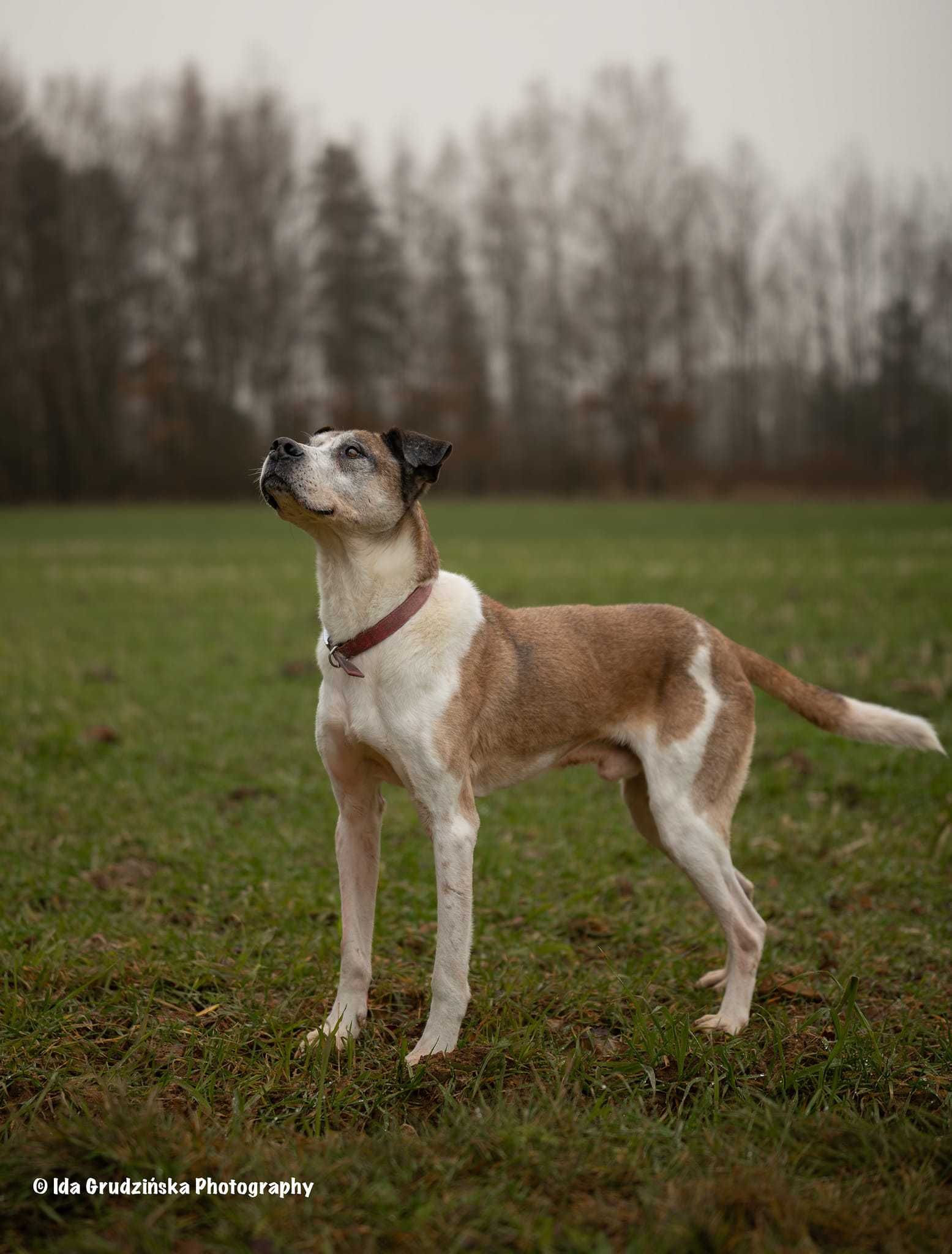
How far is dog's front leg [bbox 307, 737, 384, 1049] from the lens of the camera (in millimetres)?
3691

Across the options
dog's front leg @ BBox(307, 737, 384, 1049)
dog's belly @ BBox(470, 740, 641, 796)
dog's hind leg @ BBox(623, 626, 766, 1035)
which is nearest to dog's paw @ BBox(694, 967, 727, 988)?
dog's hind leg @ BBox(623, 626, 766, 1035)

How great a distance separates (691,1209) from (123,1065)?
5.80 ft

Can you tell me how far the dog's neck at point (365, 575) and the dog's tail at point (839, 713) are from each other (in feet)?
4.61

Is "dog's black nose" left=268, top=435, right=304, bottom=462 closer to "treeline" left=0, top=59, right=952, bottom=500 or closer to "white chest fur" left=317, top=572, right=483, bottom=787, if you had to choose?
"white chest fur" left=317, top=572, right=483, bottom=787

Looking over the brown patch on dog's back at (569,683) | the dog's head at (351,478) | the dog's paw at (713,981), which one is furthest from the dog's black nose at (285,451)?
the dog's paw at (713,981)

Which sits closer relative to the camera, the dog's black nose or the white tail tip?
the dog's black nose

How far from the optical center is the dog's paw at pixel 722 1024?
3.69m

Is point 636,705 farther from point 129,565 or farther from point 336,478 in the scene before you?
point 129,565

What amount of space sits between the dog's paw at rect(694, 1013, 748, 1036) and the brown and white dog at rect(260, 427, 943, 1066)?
10mm

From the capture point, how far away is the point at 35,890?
484 centimetres

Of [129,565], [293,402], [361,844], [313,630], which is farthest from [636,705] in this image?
[293,402]

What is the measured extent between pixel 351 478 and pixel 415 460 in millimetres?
242

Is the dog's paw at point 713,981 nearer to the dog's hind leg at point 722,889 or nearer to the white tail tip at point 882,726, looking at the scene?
the dog's hind leg at point 722,889

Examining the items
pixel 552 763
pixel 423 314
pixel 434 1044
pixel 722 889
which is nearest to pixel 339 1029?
pixel 434 1044
